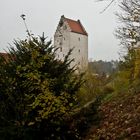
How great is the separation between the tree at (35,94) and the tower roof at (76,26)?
8287cm

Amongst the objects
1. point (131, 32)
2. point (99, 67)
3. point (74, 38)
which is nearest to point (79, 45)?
point (74, 38)

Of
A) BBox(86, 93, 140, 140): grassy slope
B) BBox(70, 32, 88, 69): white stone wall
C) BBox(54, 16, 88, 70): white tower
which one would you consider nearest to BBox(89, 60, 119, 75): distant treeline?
BBox(54, 16, 88, 70): white tower

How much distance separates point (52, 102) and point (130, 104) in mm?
4817

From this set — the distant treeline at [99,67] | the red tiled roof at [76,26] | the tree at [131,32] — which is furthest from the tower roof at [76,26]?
the tree at [131,32]

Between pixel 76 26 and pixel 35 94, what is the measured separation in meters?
88.2

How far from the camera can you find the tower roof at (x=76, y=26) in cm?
9888

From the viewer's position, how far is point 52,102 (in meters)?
14.1

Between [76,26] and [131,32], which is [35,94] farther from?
[76,26]

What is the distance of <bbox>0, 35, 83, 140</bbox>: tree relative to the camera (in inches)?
564

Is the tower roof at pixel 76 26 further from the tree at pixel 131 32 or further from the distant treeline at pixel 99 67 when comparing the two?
the tree at pixel 131 32

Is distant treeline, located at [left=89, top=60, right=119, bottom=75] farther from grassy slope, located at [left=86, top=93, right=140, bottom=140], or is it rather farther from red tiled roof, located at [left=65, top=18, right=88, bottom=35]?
grassy slope, located at [left=86, top=93, right=140, bottom=140]

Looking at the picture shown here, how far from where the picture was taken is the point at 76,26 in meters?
102

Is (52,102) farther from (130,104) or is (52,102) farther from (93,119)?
(130,104)

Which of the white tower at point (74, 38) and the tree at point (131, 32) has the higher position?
the white tower at point (74, 38)
